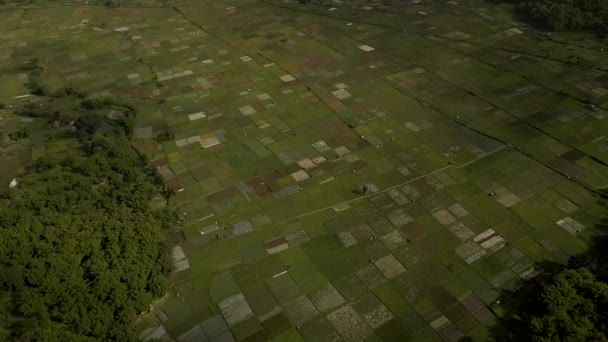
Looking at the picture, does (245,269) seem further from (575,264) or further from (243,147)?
(575,264)

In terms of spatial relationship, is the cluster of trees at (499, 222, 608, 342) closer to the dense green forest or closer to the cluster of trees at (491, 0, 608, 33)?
the dense green forest

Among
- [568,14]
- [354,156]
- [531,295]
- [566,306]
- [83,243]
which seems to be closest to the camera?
[566,306]

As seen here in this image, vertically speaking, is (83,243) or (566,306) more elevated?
(566,306)

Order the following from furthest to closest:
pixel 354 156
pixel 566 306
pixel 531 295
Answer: pixel 354 156, pixel 531 295, pixel 566 306

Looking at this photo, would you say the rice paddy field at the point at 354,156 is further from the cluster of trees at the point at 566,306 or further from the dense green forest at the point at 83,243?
the dense green forest at the point at 83,243

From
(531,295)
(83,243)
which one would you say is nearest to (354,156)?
(531,295)

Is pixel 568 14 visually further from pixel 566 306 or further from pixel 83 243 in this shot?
pixel 83 243
